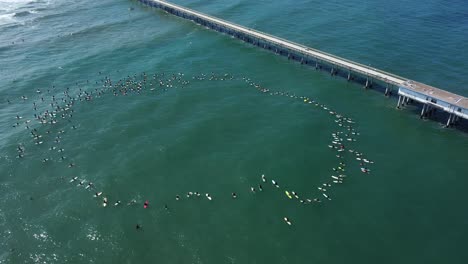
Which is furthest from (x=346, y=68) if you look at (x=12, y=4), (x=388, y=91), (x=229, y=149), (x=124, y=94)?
(x=12, y=4)

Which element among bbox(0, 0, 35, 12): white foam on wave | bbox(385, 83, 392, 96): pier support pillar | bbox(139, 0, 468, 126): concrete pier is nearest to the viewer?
bbox(139, 0, 468, 126): concrete pier

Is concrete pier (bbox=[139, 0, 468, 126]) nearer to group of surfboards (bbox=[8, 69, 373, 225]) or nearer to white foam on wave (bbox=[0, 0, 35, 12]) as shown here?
group of surfboards (bbox=[8, 69, 373, 225])

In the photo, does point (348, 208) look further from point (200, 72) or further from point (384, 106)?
point (200, 72)

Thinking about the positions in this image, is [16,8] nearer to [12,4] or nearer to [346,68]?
[12,4]

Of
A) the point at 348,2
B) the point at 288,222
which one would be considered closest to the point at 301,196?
the point at 288,222

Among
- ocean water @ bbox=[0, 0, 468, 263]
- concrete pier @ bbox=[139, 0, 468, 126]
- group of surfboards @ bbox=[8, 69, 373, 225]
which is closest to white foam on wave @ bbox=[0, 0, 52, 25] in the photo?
ocean water @ bbox=[0, 0, 468, 263]
